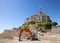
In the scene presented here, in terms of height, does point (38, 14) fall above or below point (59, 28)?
above

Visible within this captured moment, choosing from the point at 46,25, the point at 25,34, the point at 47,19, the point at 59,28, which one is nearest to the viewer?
the point at 25,34

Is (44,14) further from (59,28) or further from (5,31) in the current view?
(5,31)

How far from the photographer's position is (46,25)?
64.1 meters

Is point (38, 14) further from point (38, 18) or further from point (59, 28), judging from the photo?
point (59, 28)

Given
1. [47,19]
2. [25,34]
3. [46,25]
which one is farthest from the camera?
[47,19]

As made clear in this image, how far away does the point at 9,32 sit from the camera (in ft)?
129

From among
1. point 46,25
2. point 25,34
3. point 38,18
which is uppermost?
point 38,18

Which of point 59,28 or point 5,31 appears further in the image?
point 59,28

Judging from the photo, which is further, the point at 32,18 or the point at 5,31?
the point at 32,18

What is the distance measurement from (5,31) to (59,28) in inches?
715

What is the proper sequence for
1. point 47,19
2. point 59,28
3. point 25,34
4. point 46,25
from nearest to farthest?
point 25,34 → point 59,28 → point 46,25 → point 47,19

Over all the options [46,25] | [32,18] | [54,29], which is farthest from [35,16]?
[54,29]

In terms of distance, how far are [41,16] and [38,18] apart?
1819mm

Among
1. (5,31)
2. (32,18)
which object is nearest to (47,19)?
(32,18)
